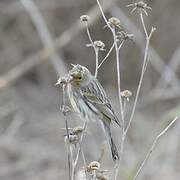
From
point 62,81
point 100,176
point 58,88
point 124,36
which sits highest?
point 58,88

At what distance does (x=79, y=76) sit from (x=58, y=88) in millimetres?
4921

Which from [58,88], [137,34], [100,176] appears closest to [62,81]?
[100,176]

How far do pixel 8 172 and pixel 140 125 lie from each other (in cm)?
138

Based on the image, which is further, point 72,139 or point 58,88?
point 58,88

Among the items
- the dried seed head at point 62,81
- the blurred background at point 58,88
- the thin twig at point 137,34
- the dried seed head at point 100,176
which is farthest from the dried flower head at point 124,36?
the thin twig at point 137,34

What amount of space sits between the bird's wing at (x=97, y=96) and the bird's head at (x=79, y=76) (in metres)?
0.03

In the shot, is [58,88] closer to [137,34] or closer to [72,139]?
[137,34]

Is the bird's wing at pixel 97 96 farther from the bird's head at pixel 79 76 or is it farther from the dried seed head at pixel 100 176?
the dried seed head at pixel 100 176

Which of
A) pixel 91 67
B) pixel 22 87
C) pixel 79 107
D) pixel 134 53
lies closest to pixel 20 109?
pixel 22 87

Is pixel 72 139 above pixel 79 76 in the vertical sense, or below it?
below

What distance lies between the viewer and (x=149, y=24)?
7.17 metres

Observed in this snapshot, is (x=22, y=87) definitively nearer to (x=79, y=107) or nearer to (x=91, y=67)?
(x=91, y=67)

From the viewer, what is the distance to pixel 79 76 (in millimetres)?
2299

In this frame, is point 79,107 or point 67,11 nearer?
point 79,107
